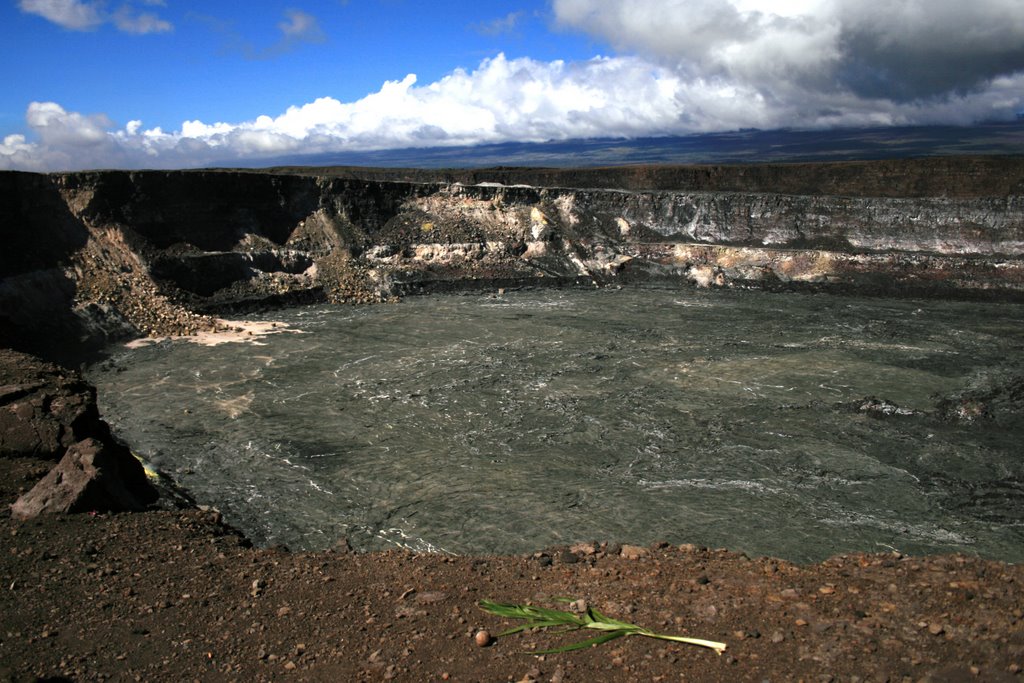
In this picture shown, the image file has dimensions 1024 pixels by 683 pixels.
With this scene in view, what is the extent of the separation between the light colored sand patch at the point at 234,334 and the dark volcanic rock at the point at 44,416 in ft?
36.9

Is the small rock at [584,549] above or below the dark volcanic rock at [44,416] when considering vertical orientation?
below

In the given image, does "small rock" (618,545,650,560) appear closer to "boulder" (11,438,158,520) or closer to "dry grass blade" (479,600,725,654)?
"dry grass blade" (479,600,725,654)

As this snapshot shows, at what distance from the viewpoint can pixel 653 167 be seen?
153 feet

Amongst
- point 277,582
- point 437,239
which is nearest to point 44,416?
point 277,582

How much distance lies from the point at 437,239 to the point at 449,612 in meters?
30.1

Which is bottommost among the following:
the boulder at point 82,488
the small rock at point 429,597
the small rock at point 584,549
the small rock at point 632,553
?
the small rock at point 584,549

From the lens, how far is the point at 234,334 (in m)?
26.3

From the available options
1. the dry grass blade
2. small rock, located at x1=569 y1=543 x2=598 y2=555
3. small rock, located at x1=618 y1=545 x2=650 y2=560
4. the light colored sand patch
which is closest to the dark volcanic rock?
the dry grass blade

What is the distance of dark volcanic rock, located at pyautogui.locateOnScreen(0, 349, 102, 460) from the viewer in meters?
11.9

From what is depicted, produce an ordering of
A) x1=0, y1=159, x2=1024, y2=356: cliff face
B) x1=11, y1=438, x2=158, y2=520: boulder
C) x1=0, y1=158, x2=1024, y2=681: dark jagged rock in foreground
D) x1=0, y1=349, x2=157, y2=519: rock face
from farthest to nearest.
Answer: x1=0, y1=159, x2=1024, y2=356: cliff face
x1=0, y1=349, x2=157, y2=519: rock face
x1=11, y1=438, x2=158, y2=520: boulder
x1=0, y1=158, x2=1024, y2=681: dark jagged rock in foreground

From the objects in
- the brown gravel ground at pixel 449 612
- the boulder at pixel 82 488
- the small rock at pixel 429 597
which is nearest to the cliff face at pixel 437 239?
the boulder at pixel 82 488

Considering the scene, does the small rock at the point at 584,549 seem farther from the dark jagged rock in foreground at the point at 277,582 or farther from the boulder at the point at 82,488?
the boulder at the point at 82,488

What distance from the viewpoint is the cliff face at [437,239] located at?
2692 centimetres

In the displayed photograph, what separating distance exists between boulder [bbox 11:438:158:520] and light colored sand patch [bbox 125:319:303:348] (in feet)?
45.2
